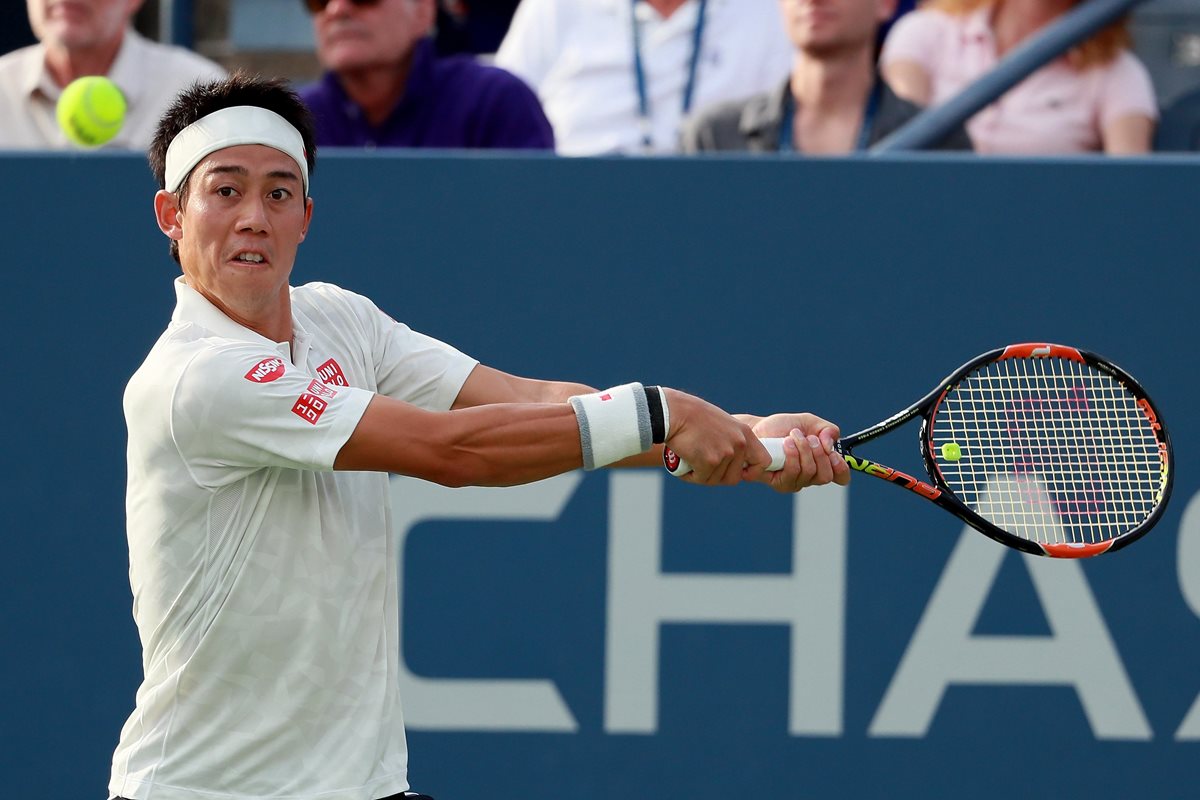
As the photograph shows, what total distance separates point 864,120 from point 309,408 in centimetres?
234

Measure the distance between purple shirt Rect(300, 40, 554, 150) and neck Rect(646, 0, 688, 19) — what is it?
640 mm

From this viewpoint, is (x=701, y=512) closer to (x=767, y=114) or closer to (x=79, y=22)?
(x=767, y=114)

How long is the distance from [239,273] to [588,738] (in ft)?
5.63

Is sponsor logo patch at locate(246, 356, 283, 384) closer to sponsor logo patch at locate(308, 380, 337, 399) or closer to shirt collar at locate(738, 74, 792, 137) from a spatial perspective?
sponsor logo patch at locate(308, 380, 337, 399)

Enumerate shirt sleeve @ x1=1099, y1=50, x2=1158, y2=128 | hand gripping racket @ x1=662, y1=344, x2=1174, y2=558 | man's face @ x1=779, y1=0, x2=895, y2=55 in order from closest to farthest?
hand gripping racket @ x1=662, y1=344, x2=1174, y2=558, man's face @ x1=779, y1=0, x2=895, y2=55, shirt sleeve @ x1=1099, y1=50, x2=1158, y2=128

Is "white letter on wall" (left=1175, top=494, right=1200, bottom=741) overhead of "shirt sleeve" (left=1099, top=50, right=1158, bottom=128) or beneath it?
beneath

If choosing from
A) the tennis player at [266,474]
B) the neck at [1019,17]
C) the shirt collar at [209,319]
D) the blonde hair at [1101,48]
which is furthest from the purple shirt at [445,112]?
the shirt collar at [209,319]

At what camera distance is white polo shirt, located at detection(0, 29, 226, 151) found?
15.5 feet

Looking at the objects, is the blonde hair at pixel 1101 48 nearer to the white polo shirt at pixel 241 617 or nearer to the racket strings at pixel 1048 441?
the racket strings at pixel 1048 441

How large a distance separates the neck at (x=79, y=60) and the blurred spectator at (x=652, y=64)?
49.4 inches

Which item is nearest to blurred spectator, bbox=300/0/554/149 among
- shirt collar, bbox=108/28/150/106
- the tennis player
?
shirt collar, bbox=108/28/150/106

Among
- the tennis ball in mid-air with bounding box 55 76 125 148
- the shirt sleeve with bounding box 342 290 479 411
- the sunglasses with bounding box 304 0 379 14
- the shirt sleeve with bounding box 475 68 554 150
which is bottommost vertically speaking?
the shirt sleeve with bounding box 342 290 479 411

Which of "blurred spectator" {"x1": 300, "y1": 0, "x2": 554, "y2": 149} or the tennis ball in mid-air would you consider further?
"blurred spectator" {"x1": 300, "y1": 0, "x2": 554, "y2": 149}

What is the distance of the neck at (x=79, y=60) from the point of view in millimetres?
4793
